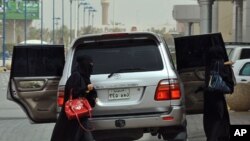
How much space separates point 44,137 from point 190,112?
3.28 metres

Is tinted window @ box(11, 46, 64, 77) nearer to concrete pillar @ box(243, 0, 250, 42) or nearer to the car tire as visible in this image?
the car tire

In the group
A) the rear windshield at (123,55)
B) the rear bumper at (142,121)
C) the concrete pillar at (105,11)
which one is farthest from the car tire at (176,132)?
the concrete pillar at (105,11)

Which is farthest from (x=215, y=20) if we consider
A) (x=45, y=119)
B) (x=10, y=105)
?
(x=45, y=119)

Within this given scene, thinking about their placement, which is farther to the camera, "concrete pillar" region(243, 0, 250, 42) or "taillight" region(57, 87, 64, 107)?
"concrete pillar" region(243, 0, 250, 42)

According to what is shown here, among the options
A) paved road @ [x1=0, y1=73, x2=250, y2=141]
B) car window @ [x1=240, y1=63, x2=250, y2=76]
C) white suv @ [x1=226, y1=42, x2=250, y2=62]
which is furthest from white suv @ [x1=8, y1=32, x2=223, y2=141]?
white suv @ [x1=226, y1=42, x2=250, y2=62]

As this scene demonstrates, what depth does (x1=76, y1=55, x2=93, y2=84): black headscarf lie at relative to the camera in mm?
8094

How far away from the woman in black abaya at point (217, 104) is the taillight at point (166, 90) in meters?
0.77

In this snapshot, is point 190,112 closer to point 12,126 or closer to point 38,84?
point 38,84

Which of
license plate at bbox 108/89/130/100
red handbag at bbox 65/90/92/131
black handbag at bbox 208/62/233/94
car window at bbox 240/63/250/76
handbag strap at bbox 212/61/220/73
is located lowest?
car window at bbox 240/63/250/76

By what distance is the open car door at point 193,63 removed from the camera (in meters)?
9.71

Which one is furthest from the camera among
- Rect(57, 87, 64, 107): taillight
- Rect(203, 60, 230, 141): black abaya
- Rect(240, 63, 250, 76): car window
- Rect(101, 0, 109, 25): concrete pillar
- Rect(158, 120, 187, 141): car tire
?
Rect(101, 0, 109, 25): concrete pillar

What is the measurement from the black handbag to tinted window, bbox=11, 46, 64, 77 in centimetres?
245

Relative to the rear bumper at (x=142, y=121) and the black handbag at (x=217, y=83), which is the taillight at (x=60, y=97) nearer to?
the rear bumper at (x=142, y=121)

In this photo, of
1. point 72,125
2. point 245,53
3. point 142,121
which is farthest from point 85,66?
point 245,53
